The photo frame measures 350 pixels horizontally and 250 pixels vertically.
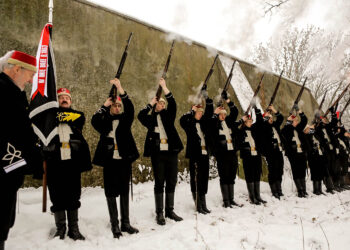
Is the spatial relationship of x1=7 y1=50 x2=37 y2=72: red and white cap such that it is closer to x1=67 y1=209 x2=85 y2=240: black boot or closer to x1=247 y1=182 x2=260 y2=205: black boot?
x1=67 y1=209 x2=85 y2=240: black boot

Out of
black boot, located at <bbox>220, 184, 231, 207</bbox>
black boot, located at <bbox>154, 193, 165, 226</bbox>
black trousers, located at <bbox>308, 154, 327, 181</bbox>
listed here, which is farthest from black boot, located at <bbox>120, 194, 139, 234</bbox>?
black trousers, located at <bbox>308, 154, 327, 181</bbox>

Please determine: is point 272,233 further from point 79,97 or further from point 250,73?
→ point 250,73

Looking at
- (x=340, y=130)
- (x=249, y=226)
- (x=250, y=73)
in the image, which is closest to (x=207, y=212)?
(x=249, y=226)

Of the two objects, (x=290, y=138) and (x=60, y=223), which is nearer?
(x=60, y=223)

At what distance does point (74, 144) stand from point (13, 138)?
4.61 ft

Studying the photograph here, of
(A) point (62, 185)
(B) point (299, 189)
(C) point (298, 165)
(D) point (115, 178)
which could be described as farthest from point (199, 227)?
(C) point (298, 165)

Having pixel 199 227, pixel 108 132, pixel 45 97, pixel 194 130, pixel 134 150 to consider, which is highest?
pixel 45 97

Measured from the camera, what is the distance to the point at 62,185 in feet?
11.4

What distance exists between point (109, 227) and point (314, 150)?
6.54m

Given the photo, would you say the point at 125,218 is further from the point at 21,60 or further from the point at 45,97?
the point at 21,60

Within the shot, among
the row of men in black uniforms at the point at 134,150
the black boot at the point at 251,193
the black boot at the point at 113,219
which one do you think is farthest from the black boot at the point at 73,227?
the black boot at the point at 251,193

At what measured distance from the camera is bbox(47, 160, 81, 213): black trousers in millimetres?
3453

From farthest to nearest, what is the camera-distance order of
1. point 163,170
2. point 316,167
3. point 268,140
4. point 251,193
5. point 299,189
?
point 316,167 < point 299,189 < point 268,140 < point 251,193 < point 163,170

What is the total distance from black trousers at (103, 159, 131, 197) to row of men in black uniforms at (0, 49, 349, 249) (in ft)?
0.05
